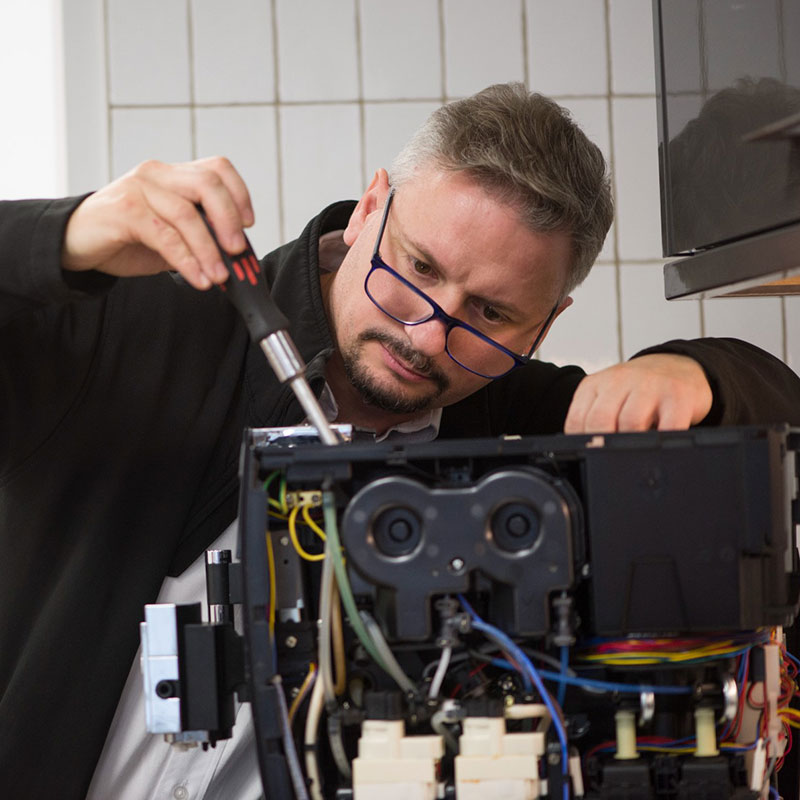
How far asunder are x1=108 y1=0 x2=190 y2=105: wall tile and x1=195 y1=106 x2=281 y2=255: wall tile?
7 cm

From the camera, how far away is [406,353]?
1103mm

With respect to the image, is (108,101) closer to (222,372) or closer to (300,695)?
(222,372)

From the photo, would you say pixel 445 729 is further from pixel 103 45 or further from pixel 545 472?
pixel 103 45

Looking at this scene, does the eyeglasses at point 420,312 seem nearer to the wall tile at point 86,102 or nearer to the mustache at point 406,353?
the mustache at point 406,353

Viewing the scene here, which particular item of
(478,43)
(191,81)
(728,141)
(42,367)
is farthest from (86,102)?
(728,141)

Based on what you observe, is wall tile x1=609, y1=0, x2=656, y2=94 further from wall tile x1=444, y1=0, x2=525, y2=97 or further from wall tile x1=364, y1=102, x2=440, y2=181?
wall tile x1=364, y1=102, x2=440, y2=181

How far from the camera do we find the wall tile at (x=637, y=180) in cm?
180

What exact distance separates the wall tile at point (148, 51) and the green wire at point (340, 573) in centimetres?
128

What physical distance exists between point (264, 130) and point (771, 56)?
108 cm

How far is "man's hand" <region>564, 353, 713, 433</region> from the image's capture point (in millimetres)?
863

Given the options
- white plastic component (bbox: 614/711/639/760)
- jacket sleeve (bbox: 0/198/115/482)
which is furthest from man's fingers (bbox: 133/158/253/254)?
white plastic component (bbox: 614/711/639/760)

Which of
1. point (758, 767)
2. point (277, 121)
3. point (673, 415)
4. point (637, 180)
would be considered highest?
point (277, 121)

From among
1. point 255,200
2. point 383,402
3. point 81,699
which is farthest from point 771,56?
point 255,200

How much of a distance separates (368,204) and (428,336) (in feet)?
0.72
